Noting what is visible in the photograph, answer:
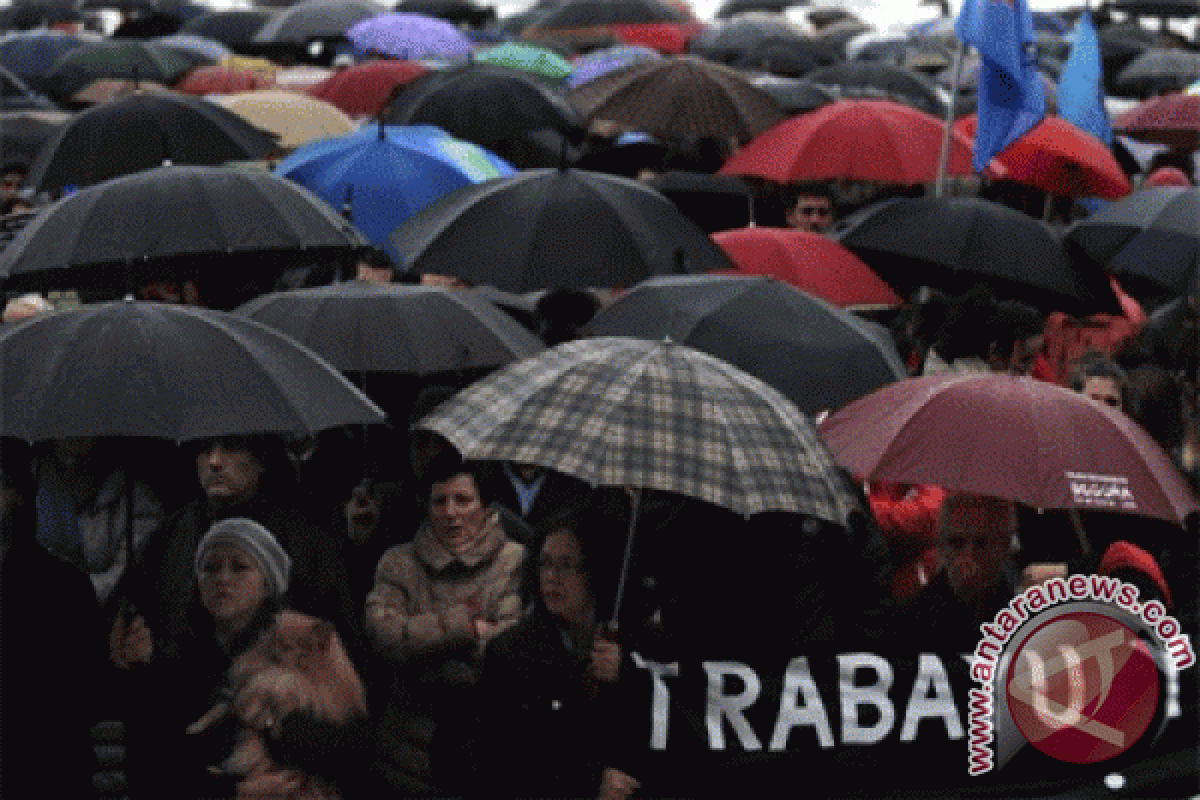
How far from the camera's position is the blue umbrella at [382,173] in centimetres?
972

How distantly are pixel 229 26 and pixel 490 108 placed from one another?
1405cm

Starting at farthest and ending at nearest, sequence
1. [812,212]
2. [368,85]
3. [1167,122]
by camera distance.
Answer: [368,85]
[1167,122]
[812,212]

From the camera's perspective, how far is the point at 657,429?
5.25 m

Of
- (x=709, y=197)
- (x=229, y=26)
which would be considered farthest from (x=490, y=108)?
(x=229, y=26)

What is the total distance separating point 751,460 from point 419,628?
47.2 inches

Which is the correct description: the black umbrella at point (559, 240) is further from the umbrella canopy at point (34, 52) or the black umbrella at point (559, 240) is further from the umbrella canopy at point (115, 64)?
the umbrella canopy at point (34, 52)

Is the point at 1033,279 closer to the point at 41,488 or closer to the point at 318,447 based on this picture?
the point at 318,447

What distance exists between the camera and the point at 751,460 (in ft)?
17.1

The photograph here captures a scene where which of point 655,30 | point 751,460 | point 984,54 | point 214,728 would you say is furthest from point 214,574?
point 655,30

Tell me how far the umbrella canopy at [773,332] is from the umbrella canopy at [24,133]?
7.52 metres

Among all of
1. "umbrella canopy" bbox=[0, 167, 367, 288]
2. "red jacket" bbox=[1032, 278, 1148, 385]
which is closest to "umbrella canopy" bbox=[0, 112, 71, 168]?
"umbrella canopy" bbox=[0, 167, 367, 288]

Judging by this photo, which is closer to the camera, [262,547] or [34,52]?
[262,547]

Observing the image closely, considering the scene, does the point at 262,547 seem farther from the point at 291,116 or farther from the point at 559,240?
the point at 291,116

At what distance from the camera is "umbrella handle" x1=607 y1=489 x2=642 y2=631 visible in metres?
5.44
